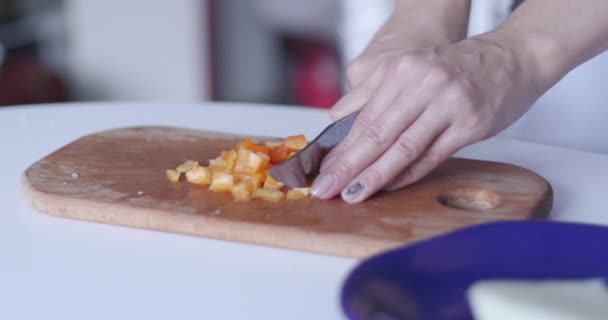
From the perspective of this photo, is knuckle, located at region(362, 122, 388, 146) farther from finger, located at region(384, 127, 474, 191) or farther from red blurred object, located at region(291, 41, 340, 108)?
red blurred object, located at region(291, 41, 340, 108)

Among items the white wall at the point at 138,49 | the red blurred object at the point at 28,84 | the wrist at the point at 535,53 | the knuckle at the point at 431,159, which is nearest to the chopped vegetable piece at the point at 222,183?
the knuckle at the point at 431,159

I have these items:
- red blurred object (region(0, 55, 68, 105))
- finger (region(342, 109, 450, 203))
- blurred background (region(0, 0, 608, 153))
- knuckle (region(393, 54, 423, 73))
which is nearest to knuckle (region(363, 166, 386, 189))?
finger (region(342, 109, 450, 203))

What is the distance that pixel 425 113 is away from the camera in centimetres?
98

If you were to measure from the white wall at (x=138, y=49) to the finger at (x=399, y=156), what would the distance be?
204 cm

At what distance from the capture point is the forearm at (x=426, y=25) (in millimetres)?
1226

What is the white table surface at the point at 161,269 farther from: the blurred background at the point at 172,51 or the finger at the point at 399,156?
the blurred background at the point at 172,51

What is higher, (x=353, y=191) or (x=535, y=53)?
(x=535, y=53)

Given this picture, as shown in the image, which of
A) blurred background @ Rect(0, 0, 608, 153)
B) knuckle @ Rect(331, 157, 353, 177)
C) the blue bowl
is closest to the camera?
the blue bowl

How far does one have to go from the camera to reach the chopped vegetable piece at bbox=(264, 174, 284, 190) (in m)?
1.00

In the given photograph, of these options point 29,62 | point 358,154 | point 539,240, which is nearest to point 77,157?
point 358,154

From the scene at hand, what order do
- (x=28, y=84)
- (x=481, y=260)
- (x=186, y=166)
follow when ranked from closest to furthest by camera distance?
(x=481, y=260) → (x=186, y=166) → (x=28, y=84)

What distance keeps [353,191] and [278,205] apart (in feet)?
0.26

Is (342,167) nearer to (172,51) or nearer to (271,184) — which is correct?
(271,184)

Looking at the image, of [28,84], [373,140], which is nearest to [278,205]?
[373,140]
